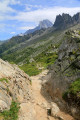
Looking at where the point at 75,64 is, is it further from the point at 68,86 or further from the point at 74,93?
the point at 74,93

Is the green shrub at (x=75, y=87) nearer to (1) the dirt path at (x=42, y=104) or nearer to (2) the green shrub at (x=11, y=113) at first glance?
(1) the dirt path at (x=42, y=104)

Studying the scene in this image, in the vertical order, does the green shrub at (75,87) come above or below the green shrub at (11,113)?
above

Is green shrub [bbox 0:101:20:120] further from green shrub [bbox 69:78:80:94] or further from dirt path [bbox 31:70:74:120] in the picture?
green shrub [bbox 69:78:80:94]

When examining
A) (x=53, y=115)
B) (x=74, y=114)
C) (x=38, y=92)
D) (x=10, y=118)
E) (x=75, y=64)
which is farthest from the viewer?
(x=38, y=92)

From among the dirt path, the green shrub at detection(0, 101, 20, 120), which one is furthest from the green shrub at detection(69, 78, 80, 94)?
the green shrub at detection(0, 101, 20, 120)

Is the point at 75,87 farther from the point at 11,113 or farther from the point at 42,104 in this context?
the point at 11,113

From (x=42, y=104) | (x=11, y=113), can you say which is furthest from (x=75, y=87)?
(x=11, y=113)

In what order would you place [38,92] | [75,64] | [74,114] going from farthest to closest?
[38,92]
[75,64]
[74,114]

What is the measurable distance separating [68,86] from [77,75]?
97.2 inches

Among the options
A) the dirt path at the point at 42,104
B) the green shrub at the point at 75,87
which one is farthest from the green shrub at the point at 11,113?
the green shrub at the point at 75,87

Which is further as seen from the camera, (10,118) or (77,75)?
(77,75)

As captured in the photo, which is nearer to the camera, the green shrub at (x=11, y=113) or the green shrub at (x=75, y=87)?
the green shrub at (x=11, y=113)

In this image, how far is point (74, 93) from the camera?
56.0 ft

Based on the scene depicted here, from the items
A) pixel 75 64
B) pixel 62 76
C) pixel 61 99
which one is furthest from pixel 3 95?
pixel 75 64
